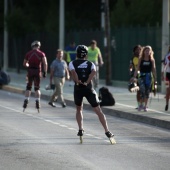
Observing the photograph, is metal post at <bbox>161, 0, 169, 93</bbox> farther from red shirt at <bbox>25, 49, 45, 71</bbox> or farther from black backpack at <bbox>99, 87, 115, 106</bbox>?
red shirt at <bbox>25, 49, 45, 71</bbox>

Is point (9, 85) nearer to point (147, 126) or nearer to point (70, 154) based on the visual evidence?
point (147, 126)

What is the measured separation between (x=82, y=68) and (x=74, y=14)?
33.8 m

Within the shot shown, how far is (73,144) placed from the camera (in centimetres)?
1507

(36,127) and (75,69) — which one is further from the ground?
(75,69)

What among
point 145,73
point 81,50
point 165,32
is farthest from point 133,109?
point 165,32

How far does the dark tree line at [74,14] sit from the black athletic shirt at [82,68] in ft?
73.5

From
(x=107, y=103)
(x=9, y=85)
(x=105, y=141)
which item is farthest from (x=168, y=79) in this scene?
(x=9, y=85)

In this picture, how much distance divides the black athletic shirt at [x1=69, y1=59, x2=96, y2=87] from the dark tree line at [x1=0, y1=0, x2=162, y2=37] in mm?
22393

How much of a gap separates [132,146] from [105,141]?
89 centimetres

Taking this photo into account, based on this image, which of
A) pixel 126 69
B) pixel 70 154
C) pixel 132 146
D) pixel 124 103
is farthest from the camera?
pixel 126 69

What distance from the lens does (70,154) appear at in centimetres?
1353

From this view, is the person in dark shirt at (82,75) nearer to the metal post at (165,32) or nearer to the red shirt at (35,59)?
the red shirt at (35,59)

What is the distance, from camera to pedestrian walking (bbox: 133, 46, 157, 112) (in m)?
21.0

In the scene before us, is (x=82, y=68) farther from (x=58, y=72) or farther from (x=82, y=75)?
(x=58, y=72)
